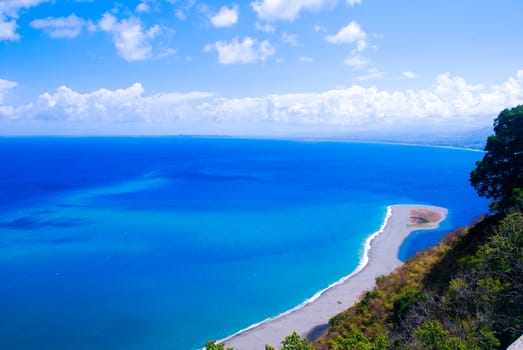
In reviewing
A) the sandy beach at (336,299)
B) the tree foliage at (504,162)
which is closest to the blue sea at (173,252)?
the sandy beach at (336,299)

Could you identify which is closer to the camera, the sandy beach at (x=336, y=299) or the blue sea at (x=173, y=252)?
the sandy beach at (x=336, y=299)

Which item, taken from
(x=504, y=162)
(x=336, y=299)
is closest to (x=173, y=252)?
(x=336, y=299)

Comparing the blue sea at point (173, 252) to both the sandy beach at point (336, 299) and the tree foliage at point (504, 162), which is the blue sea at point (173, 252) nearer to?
the sandy beach at point (336, 299)

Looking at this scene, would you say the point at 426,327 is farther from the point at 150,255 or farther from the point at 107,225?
the point at 107,225

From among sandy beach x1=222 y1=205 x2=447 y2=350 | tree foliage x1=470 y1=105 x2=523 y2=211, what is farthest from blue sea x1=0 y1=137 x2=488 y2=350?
tree foliage x1=470 y1=105 x2=523 y2=211

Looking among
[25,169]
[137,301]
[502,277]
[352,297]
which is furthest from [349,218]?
[25,169]

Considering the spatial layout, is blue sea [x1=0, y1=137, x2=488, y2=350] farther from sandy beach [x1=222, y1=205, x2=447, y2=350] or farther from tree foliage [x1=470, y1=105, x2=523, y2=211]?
tree foliage [x1=470, y1=105, x2=523, y2=211]

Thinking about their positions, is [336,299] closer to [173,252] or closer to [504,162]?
[504,162]
